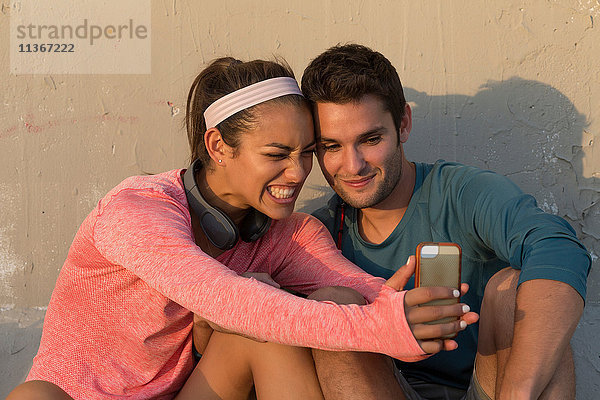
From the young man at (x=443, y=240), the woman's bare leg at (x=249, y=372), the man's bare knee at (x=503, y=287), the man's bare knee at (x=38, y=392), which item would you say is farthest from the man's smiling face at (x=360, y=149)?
the man's bare knee at (x=38, y=392)

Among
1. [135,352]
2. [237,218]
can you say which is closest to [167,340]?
[135,352]

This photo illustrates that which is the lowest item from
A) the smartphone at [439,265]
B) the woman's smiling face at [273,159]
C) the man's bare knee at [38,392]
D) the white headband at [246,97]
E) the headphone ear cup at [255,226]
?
the man's bare knee at [38,392]

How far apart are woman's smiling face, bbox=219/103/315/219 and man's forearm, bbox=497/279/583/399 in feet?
2.74

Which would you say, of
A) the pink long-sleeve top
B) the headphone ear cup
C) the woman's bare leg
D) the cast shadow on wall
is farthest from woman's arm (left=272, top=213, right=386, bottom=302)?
the cast shadow on wall

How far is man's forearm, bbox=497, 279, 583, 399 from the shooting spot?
1773 millimetres

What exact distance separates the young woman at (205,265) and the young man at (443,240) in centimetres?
18

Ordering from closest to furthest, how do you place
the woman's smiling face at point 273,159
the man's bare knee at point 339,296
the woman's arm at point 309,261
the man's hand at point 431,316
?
1. the man's hand at point 431,316
2. the man's bare knee at point 339,296
3. the woman's smiling face at point 273,159
4. the woman's arm at point 309,261

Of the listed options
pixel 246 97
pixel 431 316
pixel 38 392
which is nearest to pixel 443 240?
pixel 431 316

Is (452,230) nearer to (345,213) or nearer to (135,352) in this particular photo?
(345,213)

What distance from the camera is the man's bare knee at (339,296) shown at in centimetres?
190

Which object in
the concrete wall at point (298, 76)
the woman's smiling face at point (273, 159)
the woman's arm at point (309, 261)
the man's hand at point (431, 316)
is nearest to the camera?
the man's hand at point (431, 316)

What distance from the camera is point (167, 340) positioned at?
2.22 metres

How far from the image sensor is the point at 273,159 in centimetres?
217

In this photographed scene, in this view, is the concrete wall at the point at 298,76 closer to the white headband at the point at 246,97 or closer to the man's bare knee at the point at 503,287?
the white headband at the point at 246,97
